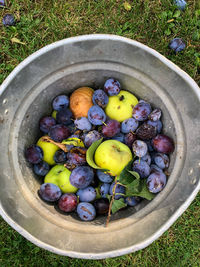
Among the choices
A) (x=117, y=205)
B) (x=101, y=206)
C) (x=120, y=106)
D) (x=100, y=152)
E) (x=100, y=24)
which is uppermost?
(x=100, y=24)

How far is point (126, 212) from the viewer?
1.59 m

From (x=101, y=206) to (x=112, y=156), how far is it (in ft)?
1.00

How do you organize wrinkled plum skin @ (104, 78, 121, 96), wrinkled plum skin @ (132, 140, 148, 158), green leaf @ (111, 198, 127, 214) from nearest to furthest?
green leaf @ (111, 198, 127, 214) → wrinkled plum skin @ (132, 140, 148, 158) → wrinkled plum skin @ (104, 78, 121, 96)

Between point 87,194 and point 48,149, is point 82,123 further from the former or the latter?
point 87,194

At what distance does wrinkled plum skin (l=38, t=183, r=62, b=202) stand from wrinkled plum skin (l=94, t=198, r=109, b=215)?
23cm

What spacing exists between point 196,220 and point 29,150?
1414 millimetres

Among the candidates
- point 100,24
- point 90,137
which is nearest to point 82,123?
point 90,137

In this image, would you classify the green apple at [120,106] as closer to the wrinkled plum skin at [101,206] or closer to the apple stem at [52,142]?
the apple stem at [52,142]

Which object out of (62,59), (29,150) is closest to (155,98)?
(62,59)

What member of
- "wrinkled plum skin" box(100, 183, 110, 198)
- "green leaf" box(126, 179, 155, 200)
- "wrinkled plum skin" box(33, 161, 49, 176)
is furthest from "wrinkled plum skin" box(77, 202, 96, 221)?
"wrinkled plum skin" box(33, 161, 49, 176)

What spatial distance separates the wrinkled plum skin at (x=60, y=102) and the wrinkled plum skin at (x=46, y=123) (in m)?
0.09

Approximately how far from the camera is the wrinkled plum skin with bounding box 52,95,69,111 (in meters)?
Result: 1.78

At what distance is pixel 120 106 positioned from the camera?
68.7 inches

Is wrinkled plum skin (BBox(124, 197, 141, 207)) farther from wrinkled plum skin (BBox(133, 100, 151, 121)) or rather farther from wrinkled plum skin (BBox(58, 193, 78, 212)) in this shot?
wrinkled plum skin (BBox(133, 100, 151, 121))
